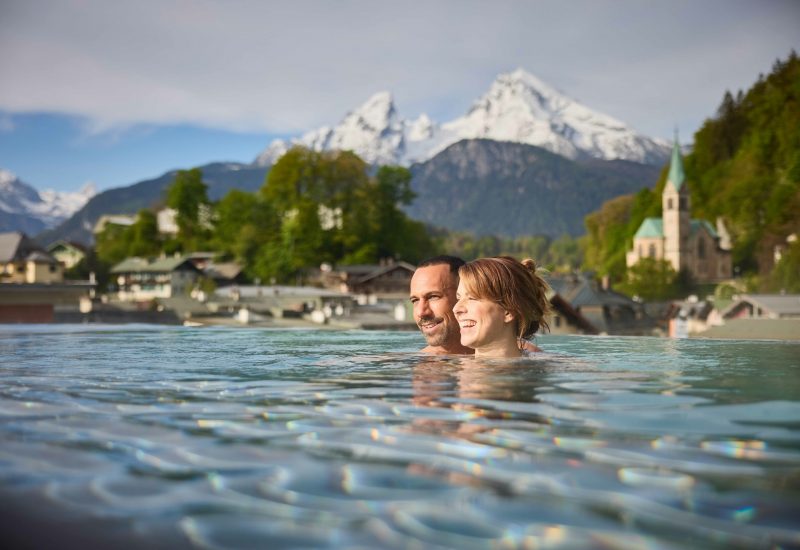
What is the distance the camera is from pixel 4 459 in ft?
9.11

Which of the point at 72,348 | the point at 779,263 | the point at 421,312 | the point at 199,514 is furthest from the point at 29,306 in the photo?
the point at 779,263

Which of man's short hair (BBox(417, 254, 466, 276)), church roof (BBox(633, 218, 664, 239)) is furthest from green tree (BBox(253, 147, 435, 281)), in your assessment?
man's short hair (BBox(417, 254, 466, 276))

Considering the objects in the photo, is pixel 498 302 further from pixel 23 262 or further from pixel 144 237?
pixel 144 237

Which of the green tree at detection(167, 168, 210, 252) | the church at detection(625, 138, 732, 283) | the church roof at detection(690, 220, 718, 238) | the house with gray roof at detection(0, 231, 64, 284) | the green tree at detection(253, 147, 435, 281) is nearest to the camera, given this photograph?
the green tree at detection(253, 147, 435, 281)

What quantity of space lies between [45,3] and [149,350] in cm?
7131

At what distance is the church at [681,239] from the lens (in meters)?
110

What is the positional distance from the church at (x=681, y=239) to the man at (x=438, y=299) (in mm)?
104726

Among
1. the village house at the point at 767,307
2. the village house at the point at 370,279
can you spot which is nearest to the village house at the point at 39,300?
the village house at the point at 370,279

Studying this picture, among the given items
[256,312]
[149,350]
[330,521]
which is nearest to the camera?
[330,521]

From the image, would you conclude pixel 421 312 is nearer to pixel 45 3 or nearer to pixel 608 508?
pixel 608 508

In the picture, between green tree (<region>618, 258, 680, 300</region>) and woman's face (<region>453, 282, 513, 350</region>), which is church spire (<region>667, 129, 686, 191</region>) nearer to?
green tree (<region>618, 258, 680, 300</region>)

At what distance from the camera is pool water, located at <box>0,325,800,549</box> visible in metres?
1.93

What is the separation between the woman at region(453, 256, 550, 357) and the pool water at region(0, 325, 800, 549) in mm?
442

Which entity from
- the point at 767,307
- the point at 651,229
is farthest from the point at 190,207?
the point at 767,307
